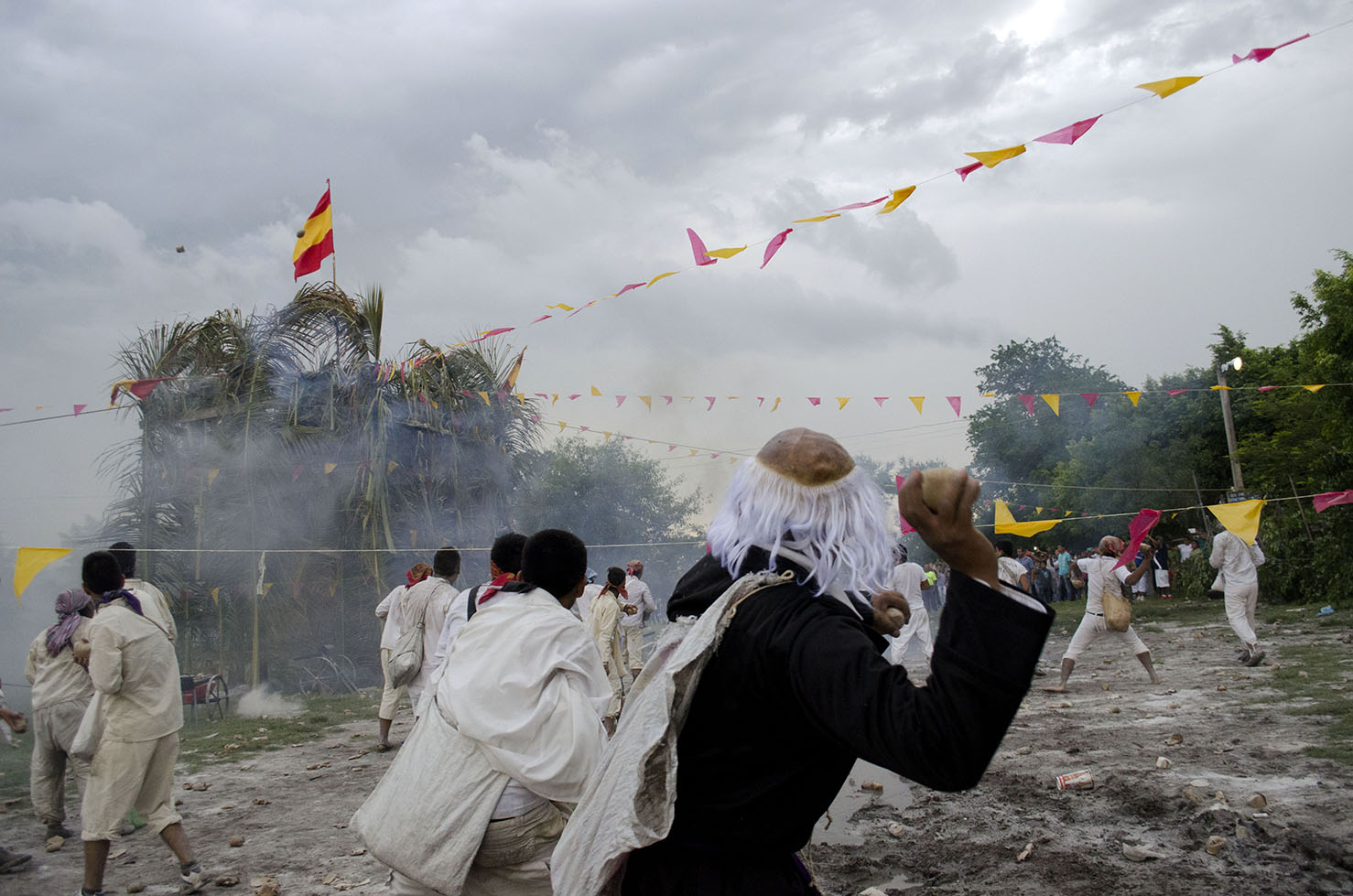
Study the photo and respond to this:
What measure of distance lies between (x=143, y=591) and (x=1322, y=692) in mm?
9725

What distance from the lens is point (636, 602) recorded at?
1090 cm

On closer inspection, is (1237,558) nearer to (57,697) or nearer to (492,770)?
(492,770)

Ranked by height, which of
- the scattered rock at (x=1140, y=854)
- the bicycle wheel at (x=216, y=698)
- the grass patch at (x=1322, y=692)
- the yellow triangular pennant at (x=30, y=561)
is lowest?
the bicycle wheel at (x=216, y=698)

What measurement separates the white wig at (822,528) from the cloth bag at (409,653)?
268 inches

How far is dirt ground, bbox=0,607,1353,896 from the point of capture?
4.41m

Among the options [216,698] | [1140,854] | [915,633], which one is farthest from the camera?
[915,633]

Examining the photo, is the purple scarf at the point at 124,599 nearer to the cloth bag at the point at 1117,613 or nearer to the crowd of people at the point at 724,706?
the crowd of people at the point at 724,706

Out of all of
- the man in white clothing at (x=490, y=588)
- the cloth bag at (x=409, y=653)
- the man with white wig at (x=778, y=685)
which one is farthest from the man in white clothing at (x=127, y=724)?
the man with white wig at (x=778, y=685)

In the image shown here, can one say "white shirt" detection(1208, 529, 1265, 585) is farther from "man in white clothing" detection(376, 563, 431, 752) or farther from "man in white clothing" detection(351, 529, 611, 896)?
"man in white clothing" detection(351, 529, 611, 896)

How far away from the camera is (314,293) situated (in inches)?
571

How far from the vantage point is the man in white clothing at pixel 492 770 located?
8.97ft

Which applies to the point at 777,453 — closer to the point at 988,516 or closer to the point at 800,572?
the point at 800,572

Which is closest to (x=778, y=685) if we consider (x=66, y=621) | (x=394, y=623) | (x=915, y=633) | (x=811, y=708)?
(x=811, y=708)

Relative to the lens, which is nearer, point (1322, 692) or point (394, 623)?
point (1322, 692)
